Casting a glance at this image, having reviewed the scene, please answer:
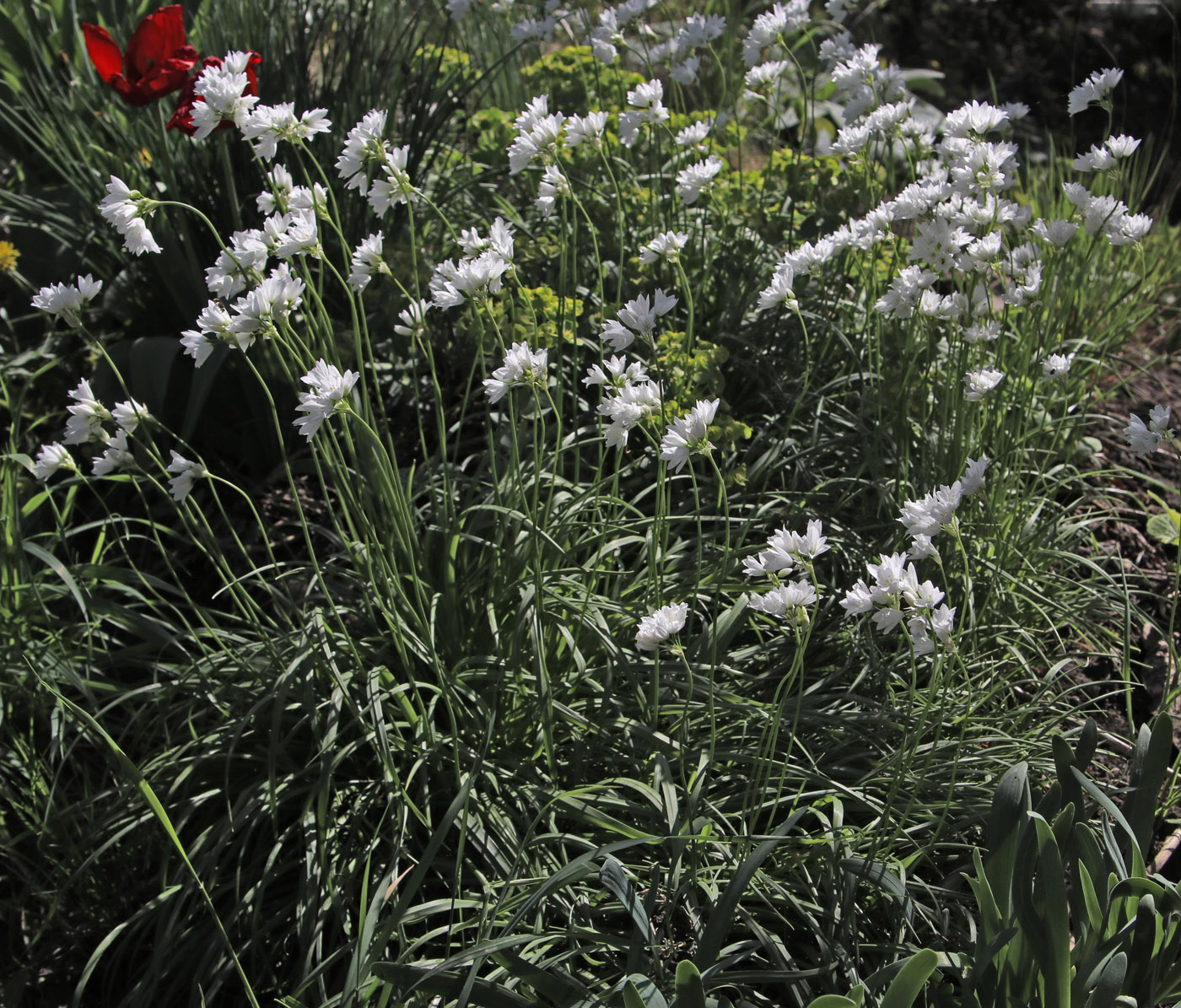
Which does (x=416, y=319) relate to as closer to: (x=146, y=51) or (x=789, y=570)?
(x=789, y=570)

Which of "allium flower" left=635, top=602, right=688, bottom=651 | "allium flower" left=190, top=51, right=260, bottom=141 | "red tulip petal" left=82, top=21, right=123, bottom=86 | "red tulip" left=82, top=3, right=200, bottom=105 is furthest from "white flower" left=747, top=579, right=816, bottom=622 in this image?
"red tulip petal" left=82, top=21, right=123, bottom=86

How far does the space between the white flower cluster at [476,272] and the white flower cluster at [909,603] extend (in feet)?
2.50

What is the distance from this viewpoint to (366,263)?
5.73 feet

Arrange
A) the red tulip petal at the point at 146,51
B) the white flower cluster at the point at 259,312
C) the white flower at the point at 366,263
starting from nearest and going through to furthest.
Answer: the white flower cluster at the point at 259,312 < the white flower at the point at 366,263 < the red tulip petal at the point at 146,51

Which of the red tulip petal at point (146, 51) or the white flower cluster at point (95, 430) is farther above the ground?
the red tulip petal at point (146, 51)

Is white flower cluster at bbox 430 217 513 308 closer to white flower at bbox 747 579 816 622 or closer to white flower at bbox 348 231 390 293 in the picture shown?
white flower at bbox 348 231 390 293

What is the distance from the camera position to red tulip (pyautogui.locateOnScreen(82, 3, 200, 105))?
2.44 m

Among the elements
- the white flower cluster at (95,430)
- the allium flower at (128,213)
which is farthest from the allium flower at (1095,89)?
the white flower cluster at (95,430)

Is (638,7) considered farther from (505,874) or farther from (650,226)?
(505,874)

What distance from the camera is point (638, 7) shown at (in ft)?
8.54

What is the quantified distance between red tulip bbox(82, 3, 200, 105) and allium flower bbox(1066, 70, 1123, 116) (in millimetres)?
2114

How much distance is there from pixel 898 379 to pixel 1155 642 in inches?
35.7

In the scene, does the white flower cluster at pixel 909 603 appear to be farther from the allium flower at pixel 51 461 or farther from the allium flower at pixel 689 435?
the allium flower at pixel 51 461

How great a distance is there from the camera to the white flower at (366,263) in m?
1.70
